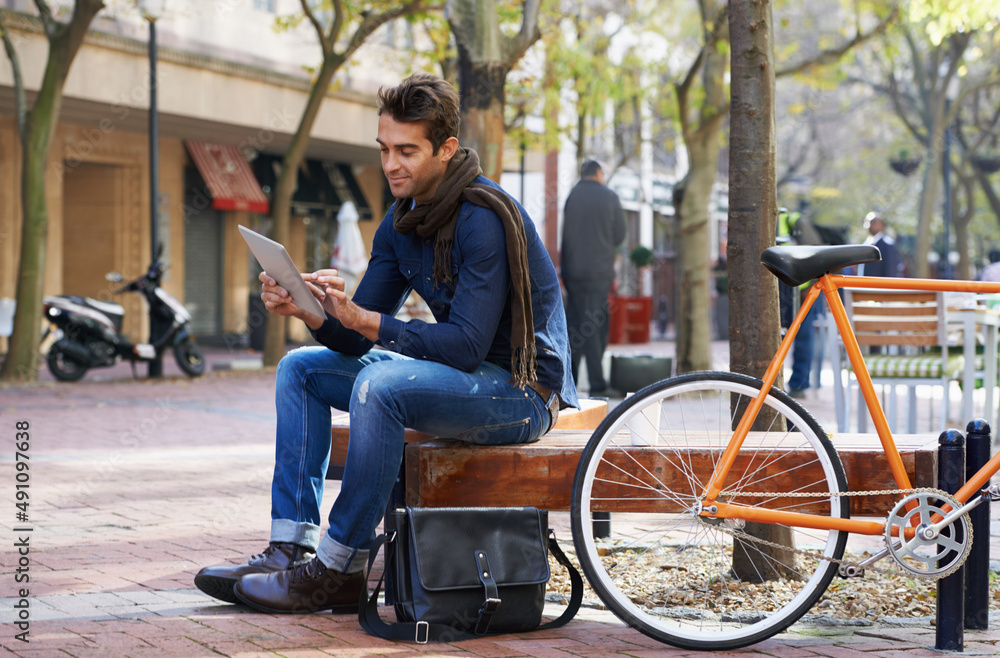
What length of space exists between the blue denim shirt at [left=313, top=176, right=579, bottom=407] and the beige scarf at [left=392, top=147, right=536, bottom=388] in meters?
0.03

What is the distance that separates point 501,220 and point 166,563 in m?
1.83

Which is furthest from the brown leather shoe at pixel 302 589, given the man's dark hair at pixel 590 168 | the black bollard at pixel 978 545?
the man's dark hair at pixel 590 168

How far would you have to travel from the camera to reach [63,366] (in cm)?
1298

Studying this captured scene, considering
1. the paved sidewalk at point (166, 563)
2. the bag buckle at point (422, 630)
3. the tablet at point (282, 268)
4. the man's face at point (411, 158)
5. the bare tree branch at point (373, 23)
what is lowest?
the paved sidewalk at point (166, 563)

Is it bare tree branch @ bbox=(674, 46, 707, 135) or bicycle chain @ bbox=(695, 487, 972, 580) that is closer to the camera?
bicycle chain @ bbox=(695, 487, 972, 580)

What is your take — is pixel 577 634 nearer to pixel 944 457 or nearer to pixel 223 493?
pixel 944 457

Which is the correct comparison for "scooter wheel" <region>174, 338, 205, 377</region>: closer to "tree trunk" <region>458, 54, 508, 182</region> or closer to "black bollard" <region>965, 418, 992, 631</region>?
"tree trunk" <region>458, 54, 508, 182</region>

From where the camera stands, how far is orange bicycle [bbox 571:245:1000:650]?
126 inches

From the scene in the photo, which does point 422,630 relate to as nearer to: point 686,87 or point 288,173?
point 686,87

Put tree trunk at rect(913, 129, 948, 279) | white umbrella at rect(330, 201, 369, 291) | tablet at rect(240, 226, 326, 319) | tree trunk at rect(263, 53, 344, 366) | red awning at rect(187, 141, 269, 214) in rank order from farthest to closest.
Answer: tree trunk at rect(913, 129, 948, 279)
red awning at rect(187, 141, 269, 214)
white umbrella at rect(330, 201, 369, 291)
tree trunk at rect(263, 53, 344, 366)
tablet at rect(240, 226, 326, 319)

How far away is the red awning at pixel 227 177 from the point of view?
20.4 meters

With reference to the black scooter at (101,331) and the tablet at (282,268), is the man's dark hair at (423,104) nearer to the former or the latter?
the tablet at (282,268)

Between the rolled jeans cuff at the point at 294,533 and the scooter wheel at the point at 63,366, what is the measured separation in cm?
987

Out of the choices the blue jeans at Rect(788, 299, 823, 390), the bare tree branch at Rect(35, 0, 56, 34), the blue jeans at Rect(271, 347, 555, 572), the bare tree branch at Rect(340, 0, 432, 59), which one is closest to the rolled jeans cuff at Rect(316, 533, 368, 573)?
the blue jeans at Rect(271, 347, 555, 572)
